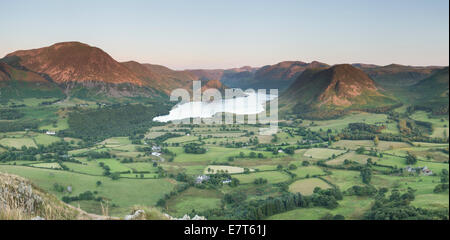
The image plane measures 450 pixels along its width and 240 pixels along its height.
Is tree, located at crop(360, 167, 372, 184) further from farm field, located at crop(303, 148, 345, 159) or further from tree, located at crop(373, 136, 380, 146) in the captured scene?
tree, located at crop(373, 136, 380, 146)

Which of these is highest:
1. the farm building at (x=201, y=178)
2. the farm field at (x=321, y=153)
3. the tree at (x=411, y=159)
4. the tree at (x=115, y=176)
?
the tree at (x=411, y=159)

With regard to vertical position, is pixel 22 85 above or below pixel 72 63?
below

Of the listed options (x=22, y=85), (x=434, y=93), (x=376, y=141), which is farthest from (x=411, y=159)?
(x=22, y=85)

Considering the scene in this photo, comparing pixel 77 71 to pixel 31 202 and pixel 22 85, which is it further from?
pixel 31 202

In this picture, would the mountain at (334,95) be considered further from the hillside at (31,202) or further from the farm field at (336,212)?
the hillside at (31,202)

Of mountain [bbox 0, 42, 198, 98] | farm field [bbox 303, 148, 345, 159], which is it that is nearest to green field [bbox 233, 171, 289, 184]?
farm field [bbox 303, 148, 345, 159]

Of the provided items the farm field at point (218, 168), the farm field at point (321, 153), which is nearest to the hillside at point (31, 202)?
the farm field at point (218, 168)
